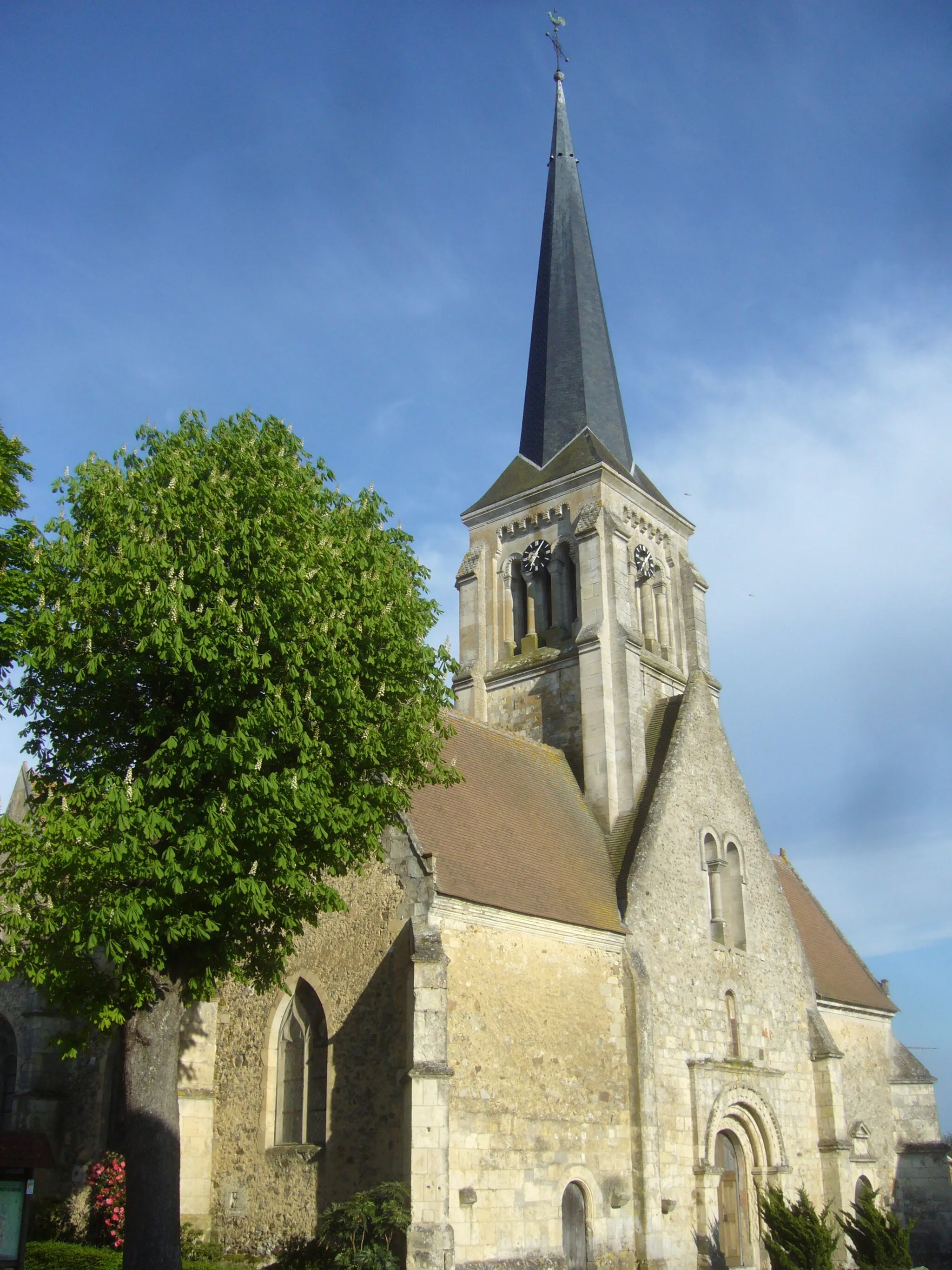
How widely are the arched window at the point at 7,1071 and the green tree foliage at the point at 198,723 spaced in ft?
27.5

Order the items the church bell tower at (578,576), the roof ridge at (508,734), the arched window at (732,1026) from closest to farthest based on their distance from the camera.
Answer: the arched window at (732,1026) < the roof ridge at (508,734) < the church bell tower at (578,576)

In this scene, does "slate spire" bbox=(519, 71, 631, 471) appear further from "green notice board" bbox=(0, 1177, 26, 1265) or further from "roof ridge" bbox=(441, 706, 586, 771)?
"green notice board" bbox=(0, 1177, 26, 1265)

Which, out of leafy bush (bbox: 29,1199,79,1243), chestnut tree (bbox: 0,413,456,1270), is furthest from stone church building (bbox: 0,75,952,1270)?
chestnut tree (bbox: 0,413,456,1270)

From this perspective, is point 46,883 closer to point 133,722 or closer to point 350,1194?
point 133,722

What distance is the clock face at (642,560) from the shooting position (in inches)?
1085

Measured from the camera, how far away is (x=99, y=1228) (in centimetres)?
1769

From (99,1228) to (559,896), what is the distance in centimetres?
867

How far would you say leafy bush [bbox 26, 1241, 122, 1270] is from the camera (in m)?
14.9

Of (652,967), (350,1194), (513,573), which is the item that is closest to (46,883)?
(350,1194)

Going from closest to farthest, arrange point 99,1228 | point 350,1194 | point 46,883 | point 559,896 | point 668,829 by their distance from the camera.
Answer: point 46,883
point 350,1194
point 99,1228
point 559,896
point 668,829

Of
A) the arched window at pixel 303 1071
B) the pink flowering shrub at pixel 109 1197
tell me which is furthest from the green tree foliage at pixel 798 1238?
the pink flowering shrub at pixel 109 1197

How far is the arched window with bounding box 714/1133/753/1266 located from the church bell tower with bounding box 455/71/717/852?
576 cm

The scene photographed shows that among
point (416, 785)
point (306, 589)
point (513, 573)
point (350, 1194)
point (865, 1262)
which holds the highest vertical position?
point (513, 573)

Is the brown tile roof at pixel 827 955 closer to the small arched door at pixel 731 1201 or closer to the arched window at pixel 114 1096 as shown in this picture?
the small arched door at pixel 731 1201
